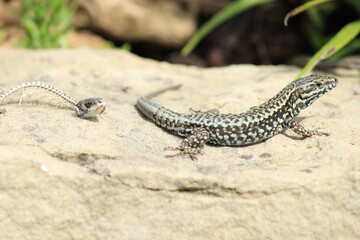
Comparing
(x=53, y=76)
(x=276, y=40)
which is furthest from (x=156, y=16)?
(x=53, y=76)

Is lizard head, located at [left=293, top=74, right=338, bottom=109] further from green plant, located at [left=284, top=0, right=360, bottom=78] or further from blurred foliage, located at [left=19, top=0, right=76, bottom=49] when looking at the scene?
blurred foliage, located at [left=19, top=0, right=76, bottom=49]

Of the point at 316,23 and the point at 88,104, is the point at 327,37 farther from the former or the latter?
the point at 88,104

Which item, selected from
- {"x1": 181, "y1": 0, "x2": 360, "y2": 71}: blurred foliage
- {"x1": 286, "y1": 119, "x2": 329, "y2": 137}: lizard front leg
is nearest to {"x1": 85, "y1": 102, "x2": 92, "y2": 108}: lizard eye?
{"x1": 286, "y1": 119, "x2": 329, "y2": 137}: lizard front leg

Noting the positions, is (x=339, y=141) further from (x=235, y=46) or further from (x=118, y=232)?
(x=235, y=46)

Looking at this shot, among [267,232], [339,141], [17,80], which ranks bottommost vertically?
[17,80]

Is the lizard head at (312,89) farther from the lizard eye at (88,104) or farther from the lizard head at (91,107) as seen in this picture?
the lizard eye at (88,104)

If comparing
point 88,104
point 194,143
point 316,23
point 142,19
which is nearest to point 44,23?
point 142,19
